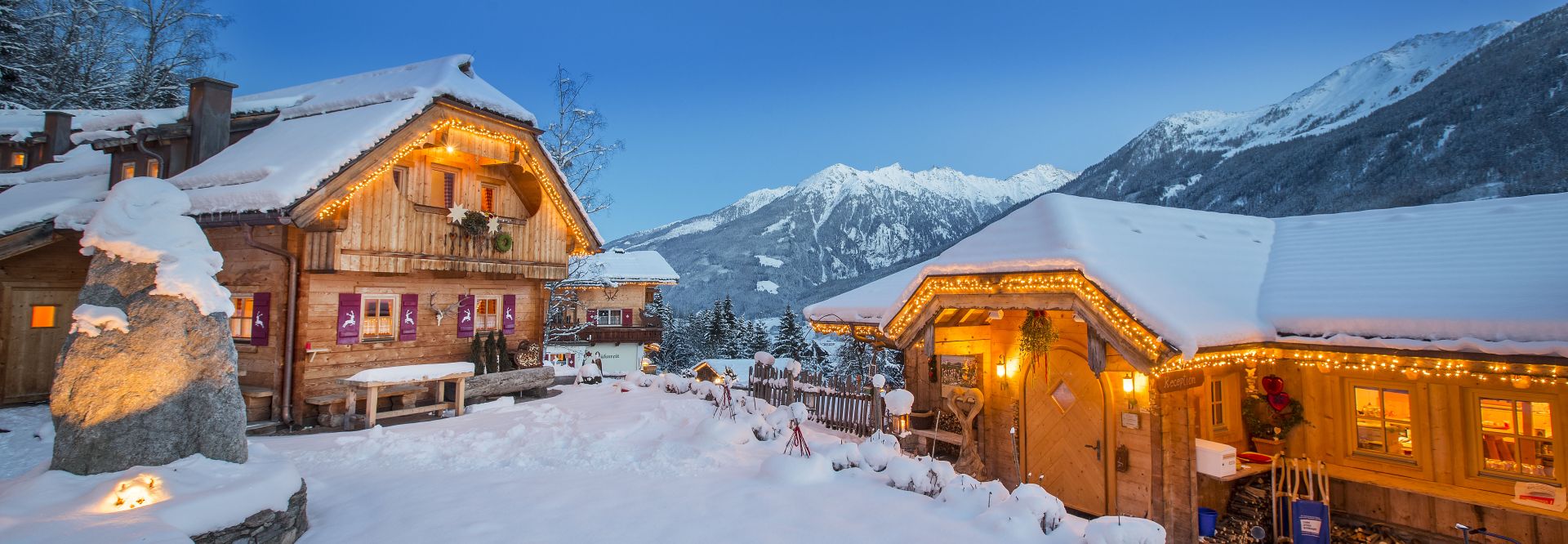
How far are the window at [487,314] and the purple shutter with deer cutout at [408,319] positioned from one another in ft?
5.59

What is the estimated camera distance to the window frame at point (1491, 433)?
8578 millimetres

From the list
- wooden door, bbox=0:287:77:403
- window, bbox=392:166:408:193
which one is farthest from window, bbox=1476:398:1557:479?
wooden door, bbox=0:287:77:403

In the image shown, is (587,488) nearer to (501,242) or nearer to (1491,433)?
(501,242)

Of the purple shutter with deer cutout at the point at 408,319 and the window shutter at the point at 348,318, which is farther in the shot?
the purple shutter with deer cutout at the point at 408,319

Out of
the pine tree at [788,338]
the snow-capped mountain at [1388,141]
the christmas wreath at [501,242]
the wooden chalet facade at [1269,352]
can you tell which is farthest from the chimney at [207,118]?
the snow-capped mountain at [1388,141]

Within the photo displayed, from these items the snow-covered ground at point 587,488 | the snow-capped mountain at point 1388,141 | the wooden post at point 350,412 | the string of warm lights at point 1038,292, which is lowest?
the snow-covered ground at point 587,488

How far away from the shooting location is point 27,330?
1457 centimetres

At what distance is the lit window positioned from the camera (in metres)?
14.7

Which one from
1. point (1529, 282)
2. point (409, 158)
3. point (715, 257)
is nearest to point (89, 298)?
point (409, 158)

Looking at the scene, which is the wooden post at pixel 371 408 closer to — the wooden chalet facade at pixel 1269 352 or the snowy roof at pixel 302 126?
the snowy roof at pixel 302 126

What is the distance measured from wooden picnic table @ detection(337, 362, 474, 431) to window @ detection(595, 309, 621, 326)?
24.4 m

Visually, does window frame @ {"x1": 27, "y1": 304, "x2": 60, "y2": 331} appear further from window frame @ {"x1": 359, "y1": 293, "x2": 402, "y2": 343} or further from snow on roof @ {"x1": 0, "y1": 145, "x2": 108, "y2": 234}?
window frame @ {"x1": 359, "y1": 293, "x2": 402, "y2": 343}

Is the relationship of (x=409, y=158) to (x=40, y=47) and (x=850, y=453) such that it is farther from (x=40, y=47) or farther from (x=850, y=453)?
(x=40, y=47)

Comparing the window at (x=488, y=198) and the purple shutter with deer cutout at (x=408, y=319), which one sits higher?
the window at (x=488, y=198)
